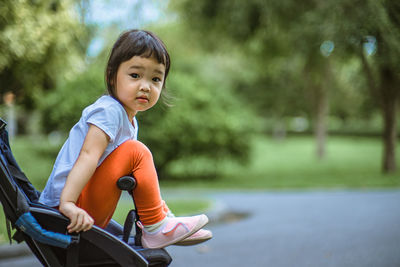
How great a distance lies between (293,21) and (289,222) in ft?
24.1

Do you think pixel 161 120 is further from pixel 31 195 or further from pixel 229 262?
pixel 31 195

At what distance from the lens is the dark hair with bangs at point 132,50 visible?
1.96m

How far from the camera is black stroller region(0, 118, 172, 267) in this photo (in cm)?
167

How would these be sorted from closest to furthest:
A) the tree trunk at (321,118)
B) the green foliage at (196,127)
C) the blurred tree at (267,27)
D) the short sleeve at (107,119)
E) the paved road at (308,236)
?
1. the short sleeve at (107,119)
2. the paved road at (308,236)
3. the blurred tree at (267,27)
4. the green foliage at (196,127)
5. the tree trunk at (321,118)

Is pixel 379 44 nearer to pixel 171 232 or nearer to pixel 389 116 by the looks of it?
pixel 389 116

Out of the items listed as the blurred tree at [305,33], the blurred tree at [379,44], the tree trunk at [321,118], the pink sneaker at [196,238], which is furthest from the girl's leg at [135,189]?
the tree trunk at [321,118]

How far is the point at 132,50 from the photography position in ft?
6.41

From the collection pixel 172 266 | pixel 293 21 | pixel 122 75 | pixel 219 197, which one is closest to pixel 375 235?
pixel 172 266

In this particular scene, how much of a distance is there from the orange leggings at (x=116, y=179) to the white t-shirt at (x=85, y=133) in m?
0.07

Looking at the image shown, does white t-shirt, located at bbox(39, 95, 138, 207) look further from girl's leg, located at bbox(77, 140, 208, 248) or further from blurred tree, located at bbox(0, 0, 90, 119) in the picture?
blurred tree, located at bbox(0, 0, 90, 119)

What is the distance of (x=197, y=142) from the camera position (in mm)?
11789

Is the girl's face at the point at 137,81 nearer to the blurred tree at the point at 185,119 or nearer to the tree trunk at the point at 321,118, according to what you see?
the blurred tree at the point at 185,119

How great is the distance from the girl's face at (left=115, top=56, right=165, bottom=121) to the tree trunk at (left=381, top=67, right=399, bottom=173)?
36.0 feet

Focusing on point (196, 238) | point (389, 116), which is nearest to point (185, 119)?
point (389, 116)
